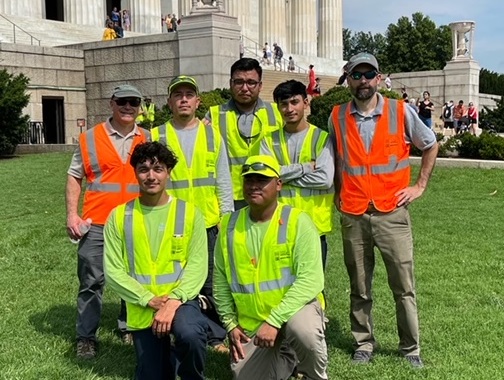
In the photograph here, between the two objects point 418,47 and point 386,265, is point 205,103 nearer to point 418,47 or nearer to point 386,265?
point 386,265

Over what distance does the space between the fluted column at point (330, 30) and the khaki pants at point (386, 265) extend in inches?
1764

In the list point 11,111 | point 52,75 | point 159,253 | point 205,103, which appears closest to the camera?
point 159,253

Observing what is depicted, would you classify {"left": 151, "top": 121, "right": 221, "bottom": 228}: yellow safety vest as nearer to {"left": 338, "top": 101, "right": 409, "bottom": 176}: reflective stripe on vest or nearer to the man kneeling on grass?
the man kneeling on grass

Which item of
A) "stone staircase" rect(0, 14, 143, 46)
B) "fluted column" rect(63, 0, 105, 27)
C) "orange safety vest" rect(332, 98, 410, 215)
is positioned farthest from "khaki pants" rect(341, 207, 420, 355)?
"fluted column" rect(63, 0, 105, 27)

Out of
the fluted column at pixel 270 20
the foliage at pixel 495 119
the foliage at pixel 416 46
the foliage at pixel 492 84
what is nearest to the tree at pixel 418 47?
the foliage at pixel 416 46

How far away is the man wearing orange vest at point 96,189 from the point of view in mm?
5609

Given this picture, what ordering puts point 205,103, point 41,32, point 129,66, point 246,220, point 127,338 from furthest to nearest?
1. point 41,32
2. point 129,66
3. point 205,103
4. point 127,338
5. point 246,220

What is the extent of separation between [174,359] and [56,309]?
9.05 ft

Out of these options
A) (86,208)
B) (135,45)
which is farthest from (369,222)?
(135,45)

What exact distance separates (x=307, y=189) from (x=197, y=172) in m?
0.94

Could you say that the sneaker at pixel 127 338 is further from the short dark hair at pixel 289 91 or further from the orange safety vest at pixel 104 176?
the short dark hair at pixel 289 91

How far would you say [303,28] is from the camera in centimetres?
4653

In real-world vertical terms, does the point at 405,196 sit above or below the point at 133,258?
above

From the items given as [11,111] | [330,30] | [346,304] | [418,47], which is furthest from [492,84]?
[346,304]
